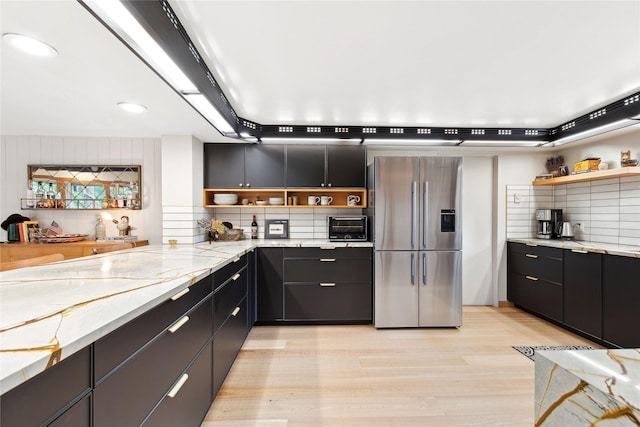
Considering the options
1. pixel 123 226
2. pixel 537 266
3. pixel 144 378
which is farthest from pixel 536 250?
pixel 123 226

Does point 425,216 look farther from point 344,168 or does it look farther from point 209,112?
point 209,112

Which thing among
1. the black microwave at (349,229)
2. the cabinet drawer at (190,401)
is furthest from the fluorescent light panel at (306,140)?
the cabinet drawer at (190,401)

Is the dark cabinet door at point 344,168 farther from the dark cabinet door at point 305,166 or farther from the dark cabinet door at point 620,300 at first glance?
the dark cabinet door at point 620,300

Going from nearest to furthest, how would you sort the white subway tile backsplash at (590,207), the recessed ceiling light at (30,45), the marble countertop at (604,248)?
the recessed ceiling light at (30,45), the marble countertop at (604,248), the white subway tile backsplash at (590,207)

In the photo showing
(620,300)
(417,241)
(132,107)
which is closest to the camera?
(132,107)

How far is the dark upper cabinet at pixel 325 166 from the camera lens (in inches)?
135

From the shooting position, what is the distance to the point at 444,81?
2168mm

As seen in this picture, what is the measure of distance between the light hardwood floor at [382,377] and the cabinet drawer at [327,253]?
81cm

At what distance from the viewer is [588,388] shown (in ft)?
2.03

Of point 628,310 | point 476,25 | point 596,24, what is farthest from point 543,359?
point 628,310

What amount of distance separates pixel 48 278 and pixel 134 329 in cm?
81

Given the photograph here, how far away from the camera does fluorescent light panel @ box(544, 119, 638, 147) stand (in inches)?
100

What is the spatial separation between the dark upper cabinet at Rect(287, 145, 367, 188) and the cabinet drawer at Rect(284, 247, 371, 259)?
83 cm

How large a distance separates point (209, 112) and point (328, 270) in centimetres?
200
